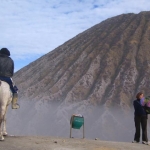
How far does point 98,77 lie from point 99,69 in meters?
2.21

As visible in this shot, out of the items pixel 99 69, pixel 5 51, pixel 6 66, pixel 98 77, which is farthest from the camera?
pixel 99 69

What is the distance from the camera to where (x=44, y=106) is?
48719 mm

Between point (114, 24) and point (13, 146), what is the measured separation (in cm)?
5866

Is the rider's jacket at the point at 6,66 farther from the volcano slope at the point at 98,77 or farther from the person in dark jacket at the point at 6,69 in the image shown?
the volcano slope at the point at 98,77

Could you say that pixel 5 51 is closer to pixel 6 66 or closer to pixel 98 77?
pixel 6 66

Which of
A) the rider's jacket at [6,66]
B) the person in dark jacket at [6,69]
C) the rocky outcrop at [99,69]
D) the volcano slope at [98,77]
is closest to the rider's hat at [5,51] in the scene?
the person in dark jacket at [6,69]

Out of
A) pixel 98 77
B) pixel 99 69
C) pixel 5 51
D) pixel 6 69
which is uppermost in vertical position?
pixel 99 69

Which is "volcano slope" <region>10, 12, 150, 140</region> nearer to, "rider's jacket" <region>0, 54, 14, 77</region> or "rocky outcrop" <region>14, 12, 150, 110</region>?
"rocky outcrop" <region>14, 12, 150, 110</region>

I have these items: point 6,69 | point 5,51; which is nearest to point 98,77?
point 5,51

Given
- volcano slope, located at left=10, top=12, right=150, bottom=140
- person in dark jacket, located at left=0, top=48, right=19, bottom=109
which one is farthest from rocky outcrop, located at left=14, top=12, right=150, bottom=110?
person in dark jacket, located at left=0, top=48, right=19, bottom=109

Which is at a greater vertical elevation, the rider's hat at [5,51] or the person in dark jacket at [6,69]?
the rider's hat at [5,51]

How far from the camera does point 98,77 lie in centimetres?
4988

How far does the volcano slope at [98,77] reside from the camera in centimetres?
4416

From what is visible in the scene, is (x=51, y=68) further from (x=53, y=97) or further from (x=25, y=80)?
(x=53, y=97)
